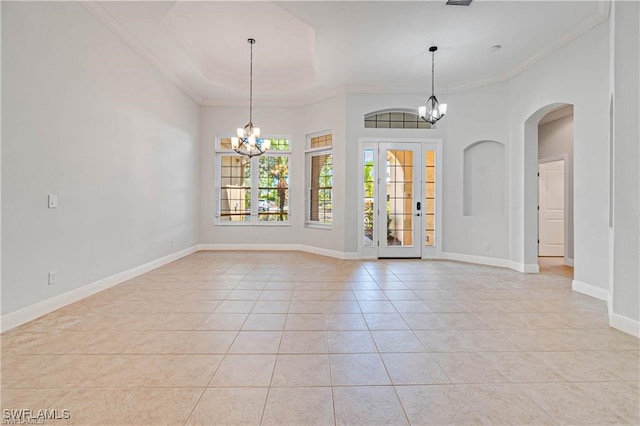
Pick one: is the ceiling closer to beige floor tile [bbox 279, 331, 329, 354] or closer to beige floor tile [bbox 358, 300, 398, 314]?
beige floor tile [bbox 358, 300, 398, 314]

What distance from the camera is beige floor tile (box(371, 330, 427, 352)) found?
7.96ft

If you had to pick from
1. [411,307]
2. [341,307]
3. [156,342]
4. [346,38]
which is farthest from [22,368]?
[346,38]

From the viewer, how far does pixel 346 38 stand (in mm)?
4492

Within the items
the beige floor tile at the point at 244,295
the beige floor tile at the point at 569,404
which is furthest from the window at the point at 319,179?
the beige floor tile at the point at 569,404

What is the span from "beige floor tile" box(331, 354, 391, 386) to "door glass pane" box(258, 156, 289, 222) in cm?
534

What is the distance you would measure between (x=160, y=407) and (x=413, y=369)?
1.57 metres

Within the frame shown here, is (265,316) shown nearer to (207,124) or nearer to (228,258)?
(228,258)

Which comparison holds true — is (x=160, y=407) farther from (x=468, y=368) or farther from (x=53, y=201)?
(x=53, y=201)

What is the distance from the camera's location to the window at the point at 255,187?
7430 mm

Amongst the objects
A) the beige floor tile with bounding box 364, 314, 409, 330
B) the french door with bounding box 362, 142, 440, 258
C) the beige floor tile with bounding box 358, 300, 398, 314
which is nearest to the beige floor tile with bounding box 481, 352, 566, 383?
the beige floor tile with bounding box 364, 314, 409, 330

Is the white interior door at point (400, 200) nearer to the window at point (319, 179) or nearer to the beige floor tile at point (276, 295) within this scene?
the window at point (319, 179)

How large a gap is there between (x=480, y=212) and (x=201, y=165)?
6075 mm

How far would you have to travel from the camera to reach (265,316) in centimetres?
313

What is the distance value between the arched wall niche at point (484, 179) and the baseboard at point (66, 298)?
5854 mm
